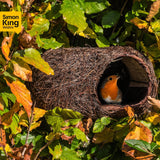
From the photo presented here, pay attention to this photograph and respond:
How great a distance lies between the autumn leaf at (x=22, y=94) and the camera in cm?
144

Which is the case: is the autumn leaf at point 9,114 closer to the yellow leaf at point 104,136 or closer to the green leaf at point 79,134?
the green leaf at point 79,134

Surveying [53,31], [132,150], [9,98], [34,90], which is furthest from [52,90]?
[132,150]

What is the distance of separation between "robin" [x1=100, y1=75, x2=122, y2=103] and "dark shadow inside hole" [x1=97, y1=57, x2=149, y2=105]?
0.07 m

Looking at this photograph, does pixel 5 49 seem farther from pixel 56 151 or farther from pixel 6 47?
pixel 56 151

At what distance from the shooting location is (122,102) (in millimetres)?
2668

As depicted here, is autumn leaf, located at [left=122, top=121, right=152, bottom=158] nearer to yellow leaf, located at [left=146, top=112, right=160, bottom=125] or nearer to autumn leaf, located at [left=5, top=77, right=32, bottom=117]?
yellow leaf, located at [left=146, top=112, right=160, bottom=125]

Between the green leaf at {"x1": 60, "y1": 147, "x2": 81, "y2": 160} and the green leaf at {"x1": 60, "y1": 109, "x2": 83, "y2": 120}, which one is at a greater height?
the green leaf at {"x1": 60, "y1": 109, "x2": 83, "y2": 120}

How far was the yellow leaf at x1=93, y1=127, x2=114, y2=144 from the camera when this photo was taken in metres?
2.18

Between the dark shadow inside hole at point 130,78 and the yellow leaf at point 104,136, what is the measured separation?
36 centimetres

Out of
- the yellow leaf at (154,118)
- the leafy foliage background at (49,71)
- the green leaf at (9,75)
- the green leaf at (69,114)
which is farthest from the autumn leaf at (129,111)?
the green leaf at (9,75)

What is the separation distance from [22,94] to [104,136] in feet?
3.12

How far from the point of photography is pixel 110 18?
231 cm

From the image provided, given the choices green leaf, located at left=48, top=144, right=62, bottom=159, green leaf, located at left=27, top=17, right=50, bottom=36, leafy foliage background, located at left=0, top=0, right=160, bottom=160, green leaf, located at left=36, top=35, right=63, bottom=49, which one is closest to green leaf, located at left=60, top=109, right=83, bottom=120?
leafy foliage background, located at left=0, top=0, right=160, bottom=160

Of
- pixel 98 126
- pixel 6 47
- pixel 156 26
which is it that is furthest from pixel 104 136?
pixel 6 47
